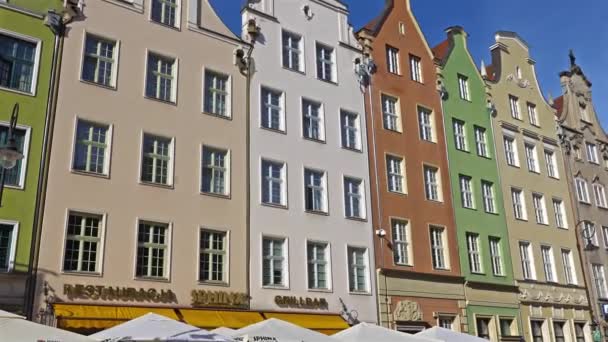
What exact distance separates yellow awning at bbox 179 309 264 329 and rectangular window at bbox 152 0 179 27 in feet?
33.4

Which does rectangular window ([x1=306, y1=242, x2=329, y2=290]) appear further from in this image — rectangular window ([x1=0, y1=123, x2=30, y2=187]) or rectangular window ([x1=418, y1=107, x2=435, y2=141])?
rectangular window ([x1=0, y1=123, x2=30, y2=187])

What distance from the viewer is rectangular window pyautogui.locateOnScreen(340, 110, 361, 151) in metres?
26.1

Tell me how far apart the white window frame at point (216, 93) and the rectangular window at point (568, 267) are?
21.4 m

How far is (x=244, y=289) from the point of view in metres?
20.8

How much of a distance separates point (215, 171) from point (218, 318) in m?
5.14

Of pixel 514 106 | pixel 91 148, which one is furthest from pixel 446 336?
pixel 514 106

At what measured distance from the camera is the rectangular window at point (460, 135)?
30.8 metres

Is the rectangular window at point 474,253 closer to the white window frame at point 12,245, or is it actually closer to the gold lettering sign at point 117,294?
the gold lettering sign at point 117,294

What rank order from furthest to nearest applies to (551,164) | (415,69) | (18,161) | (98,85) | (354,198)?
(551,164) → (415,69) → (354,198) → (98,85) → (18,161)

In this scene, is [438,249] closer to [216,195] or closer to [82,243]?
[216,195]

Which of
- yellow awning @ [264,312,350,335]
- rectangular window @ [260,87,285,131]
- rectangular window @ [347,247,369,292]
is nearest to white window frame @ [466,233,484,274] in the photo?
rectangular window @ [347,247,369,292]

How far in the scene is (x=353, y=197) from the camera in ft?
83.3

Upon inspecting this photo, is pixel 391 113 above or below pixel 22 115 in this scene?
above

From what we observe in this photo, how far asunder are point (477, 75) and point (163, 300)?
71.9 ft
